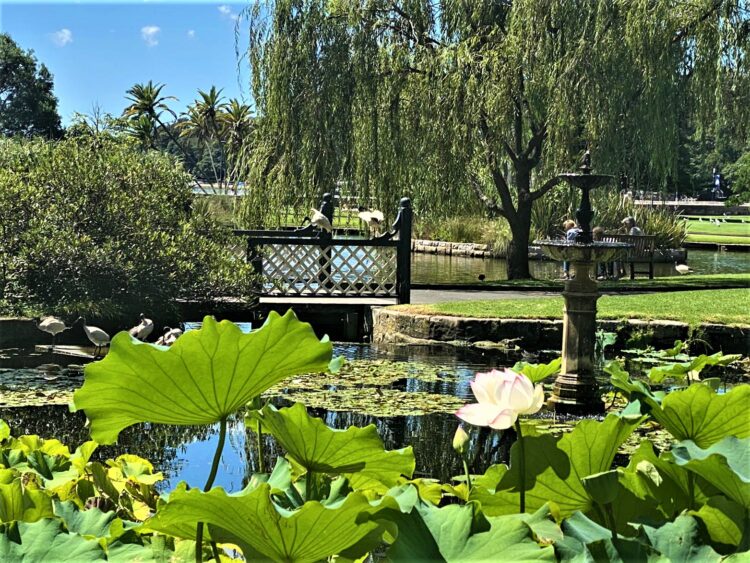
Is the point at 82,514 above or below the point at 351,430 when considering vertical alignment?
below

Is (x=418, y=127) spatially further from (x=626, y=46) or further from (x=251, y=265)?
(x=251, y=265)

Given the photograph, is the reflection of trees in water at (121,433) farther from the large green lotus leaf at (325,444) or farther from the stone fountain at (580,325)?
the large green lotus leaf at (325,444)

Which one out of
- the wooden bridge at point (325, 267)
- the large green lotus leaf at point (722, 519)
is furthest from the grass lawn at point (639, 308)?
the large green lotus leaf at point (722, 519)

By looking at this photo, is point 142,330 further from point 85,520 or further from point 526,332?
point 85,520

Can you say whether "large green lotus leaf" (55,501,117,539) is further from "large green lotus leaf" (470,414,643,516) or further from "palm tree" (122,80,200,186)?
"palm tree" (122,80,200,186)

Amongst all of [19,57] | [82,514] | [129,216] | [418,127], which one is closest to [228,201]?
[418,127]

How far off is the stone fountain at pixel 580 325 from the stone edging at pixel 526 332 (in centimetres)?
356

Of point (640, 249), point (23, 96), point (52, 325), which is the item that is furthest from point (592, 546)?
point (23, 96)

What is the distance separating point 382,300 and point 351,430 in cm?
1391

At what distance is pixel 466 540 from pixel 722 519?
20.4 inches

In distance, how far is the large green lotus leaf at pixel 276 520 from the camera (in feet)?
4.54

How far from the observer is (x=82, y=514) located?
1805 millimetres

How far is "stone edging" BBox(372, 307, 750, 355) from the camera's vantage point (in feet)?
37.6

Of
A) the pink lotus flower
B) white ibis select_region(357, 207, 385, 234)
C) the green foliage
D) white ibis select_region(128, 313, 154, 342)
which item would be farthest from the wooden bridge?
the green foliage
